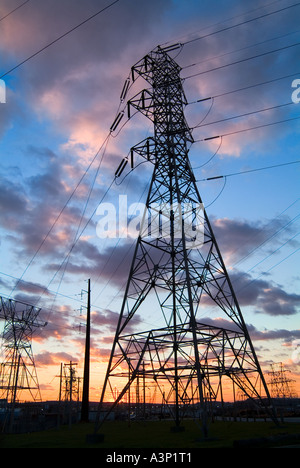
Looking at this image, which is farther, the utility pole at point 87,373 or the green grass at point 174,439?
the utility pole at point 87,373

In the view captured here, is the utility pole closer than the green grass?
No

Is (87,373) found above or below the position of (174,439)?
above

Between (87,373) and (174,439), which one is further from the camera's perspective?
(87,373)

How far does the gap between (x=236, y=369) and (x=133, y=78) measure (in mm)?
21307

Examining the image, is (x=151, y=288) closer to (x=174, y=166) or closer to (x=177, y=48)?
(x=174, y=166)

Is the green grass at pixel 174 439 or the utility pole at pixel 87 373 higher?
the utility pole at pixel 87 373

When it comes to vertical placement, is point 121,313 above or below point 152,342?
above

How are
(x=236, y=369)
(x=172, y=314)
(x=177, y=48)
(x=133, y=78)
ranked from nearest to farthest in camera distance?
1. (x=236, y=369)
2. (x=172, y=314)
3. (x=133, y=78)
4. (x=177, y=48)

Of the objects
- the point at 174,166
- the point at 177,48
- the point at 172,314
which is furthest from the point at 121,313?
the point at 177,48

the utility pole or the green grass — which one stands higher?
the utility pole
